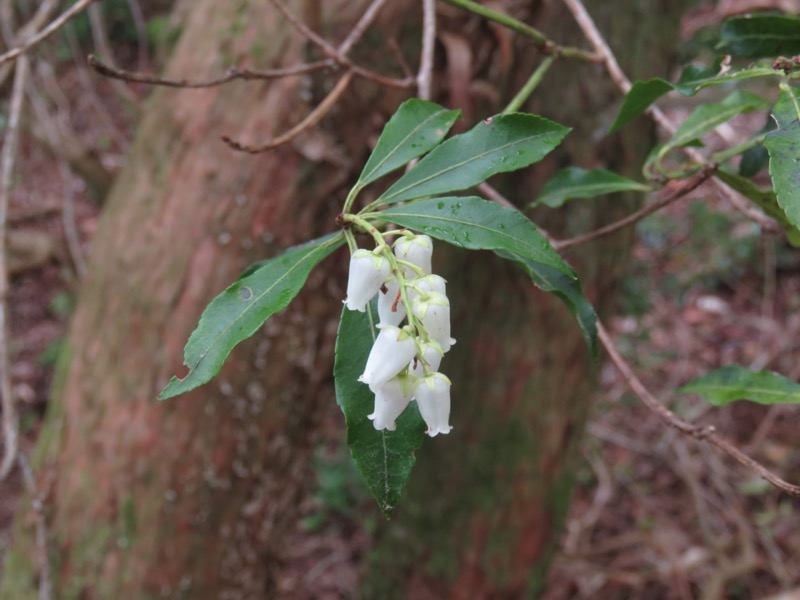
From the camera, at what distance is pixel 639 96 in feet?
3.39

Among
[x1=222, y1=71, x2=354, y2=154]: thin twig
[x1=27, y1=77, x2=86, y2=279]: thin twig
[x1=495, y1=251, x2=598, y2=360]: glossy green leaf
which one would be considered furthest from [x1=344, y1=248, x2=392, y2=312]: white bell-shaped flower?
[x1=27, y1=77, x2=86, y2=279]: thin twig

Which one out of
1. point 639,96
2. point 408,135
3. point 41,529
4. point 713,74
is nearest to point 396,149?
point 408,135

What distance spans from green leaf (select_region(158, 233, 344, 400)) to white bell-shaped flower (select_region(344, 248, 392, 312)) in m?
0.06

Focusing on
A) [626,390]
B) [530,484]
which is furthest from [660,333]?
[530,484]

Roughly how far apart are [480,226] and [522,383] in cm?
153

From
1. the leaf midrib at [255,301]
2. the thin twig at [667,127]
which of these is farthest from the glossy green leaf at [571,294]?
the thin twig at [667,127]

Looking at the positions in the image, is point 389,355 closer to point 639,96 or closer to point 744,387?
point 639,96

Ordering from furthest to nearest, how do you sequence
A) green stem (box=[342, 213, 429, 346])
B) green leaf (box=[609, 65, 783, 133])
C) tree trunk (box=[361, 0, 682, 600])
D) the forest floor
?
the forest floor → tree trunk (box=[361, 0, 682, 600]) → green leaf (box=[609, 65, 783, 133]) → green stem (box=[342, 213, 429, 346])

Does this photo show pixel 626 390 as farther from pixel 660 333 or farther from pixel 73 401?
pixel 73 401

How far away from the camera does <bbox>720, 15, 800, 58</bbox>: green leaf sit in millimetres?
1120

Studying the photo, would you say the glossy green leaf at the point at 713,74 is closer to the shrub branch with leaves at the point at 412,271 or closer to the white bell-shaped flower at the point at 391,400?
the shrub branch with leaves at the point at 412,271

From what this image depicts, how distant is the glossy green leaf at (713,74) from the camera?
0.85m

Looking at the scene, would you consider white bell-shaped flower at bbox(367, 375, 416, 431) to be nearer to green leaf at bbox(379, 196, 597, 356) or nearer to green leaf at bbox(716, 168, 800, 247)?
green leaf at bbox(379, 196, 597, 356)

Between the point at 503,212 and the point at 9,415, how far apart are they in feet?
4.64
